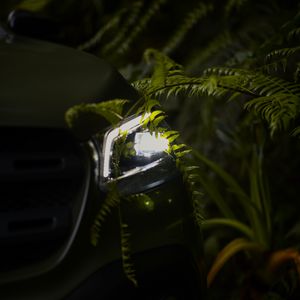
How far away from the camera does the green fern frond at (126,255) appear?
142 cm

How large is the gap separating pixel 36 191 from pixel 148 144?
1.17ft

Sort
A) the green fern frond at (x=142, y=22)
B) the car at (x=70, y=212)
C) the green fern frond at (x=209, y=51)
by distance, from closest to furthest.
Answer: the car at (x=70, y=212), the green fern frond at (x=209, y=51), the green fern frond at (x=142, y=22)

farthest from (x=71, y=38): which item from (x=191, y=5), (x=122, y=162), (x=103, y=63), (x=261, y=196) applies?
(x=122, y=162)

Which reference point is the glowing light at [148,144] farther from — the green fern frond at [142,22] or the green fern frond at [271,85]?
the green fern frond at [142,22]

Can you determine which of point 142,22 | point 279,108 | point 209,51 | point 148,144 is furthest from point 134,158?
point 142,22

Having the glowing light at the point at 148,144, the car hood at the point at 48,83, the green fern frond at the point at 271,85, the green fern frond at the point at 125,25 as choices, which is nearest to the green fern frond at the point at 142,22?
the green fern frond at the point at 125,25

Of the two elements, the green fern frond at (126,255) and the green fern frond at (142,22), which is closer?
the green fern frond at (126,255)

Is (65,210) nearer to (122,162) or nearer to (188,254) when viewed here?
(122,162)

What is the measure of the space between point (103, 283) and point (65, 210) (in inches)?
8.4

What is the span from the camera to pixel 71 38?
174 inches

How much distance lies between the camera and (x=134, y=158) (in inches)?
61.7

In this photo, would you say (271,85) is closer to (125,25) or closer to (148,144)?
(148,144)

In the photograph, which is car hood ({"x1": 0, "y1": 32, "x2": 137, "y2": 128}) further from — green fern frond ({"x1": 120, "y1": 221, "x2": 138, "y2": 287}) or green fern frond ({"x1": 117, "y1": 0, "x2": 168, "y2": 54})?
green fern frond ({"x1": 117, "y1": 0, "x2": 168, "y2": 54})

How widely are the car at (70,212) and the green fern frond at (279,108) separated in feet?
1.06
